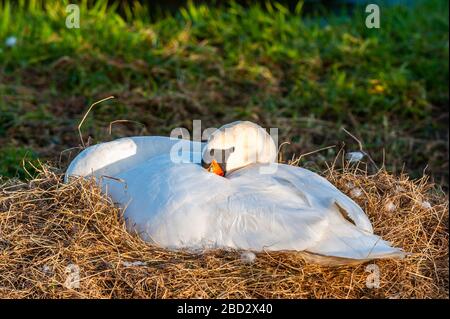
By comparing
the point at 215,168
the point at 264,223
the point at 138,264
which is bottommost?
the point at 138,264

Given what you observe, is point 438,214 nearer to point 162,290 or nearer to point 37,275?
point 162,290

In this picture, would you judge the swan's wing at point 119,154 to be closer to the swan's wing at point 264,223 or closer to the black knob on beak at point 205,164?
the black knob on beak at point 205,164

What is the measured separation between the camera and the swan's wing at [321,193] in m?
4.12

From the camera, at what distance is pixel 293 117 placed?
6.87 metres

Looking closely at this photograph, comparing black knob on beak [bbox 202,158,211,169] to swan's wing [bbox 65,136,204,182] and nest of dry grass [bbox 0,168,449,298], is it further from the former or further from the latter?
nest of dry grass [bbox 0,168,449,298]

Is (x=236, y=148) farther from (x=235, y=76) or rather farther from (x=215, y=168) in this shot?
(x=235, y=76)

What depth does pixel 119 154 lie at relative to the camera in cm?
456

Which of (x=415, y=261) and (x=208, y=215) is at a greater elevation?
(x=208, y=215)

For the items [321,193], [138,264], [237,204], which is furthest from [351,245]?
[138,264]

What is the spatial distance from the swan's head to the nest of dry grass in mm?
476

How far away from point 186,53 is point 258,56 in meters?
0.54

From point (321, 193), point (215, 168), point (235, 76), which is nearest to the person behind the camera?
point (321, 193)

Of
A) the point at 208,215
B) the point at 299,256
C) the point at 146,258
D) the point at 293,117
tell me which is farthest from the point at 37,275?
the point at 293,117

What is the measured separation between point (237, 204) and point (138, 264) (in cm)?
46
